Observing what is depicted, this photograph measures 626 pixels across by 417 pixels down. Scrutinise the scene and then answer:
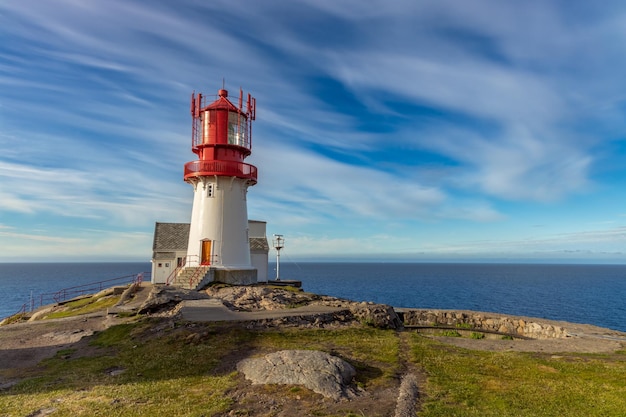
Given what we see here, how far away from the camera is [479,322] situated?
36219mm

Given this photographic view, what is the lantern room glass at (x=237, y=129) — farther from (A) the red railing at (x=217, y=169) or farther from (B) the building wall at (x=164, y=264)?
(B) the building wall at (x=164, y=264)

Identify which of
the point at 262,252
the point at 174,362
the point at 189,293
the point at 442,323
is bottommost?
the point at 442,323

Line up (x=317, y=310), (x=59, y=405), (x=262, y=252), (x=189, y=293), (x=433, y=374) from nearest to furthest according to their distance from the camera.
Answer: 1. (x=59, y=405)
2. (x=433, y=374)
3. (x=317, y=310)
4. (x=189, y=293)
5. (x=262, y=252)

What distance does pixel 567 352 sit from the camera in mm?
19328

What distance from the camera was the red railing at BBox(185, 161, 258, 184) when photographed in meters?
32.4

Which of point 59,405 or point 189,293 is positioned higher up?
point 189,293

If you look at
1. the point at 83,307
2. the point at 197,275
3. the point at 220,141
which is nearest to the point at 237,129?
the point at 220,141

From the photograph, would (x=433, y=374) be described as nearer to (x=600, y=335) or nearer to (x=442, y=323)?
(x=600, y=335)

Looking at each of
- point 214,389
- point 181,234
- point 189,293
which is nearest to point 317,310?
point 189,293

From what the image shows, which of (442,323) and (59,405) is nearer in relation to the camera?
(59,405)

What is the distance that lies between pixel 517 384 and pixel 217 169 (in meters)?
25.7

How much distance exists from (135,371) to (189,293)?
12164mm

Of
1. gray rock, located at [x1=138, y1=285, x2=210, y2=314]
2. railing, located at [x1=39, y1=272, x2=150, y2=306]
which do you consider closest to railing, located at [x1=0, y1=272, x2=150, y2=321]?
railing, located at [x1=39, y1=272, x2=150, y2=306]

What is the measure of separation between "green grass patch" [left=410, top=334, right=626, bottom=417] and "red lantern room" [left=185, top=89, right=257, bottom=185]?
2127 cm
